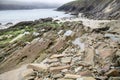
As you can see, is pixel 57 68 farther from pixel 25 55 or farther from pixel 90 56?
pixel 25 55

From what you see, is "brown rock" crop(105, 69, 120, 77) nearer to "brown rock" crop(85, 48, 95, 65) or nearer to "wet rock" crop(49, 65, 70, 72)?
"brown rock" crop(85, 48, 95, 65)

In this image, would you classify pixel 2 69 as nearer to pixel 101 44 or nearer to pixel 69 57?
pixel 69 57

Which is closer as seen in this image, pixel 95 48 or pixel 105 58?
pixel 105 58

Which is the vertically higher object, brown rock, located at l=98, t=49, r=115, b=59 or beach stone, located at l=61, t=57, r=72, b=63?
brown rock, located at l=98, t=49, r=115, b=59

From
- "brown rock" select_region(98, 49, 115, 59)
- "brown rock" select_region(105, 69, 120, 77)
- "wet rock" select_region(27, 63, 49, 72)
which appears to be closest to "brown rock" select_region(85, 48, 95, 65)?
"brown rock" select_region(98, 49, 115, 59)

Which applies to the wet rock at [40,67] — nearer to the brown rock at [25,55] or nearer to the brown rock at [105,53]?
the brown rock at [25,55]

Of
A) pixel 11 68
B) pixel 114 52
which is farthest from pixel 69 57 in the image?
pixel 11 68

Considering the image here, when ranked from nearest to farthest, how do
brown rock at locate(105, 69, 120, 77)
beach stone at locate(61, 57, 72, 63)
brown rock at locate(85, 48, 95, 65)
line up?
brown rock at locate(105, 69, 120, 77), brown rock at locate(85, 48, 95, 65), beach stone at locate(61, 57, 72, 63)

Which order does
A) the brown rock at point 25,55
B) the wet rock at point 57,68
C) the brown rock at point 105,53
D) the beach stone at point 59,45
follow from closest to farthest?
1. the wet rock at point 57,68
2. the brown rock at point 105,53
3. the brown rock at point 25,55
4. the beach stone at point 59,45

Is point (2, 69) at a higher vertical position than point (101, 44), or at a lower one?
lower

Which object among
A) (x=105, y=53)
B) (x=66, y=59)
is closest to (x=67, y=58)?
(x=66, y=59)

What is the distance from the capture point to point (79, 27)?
121 feet

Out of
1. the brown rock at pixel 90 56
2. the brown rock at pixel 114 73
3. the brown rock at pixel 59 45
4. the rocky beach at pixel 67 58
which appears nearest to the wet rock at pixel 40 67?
the rocky beach at pixel 67 58

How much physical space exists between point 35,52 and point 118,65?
12.0 metres
